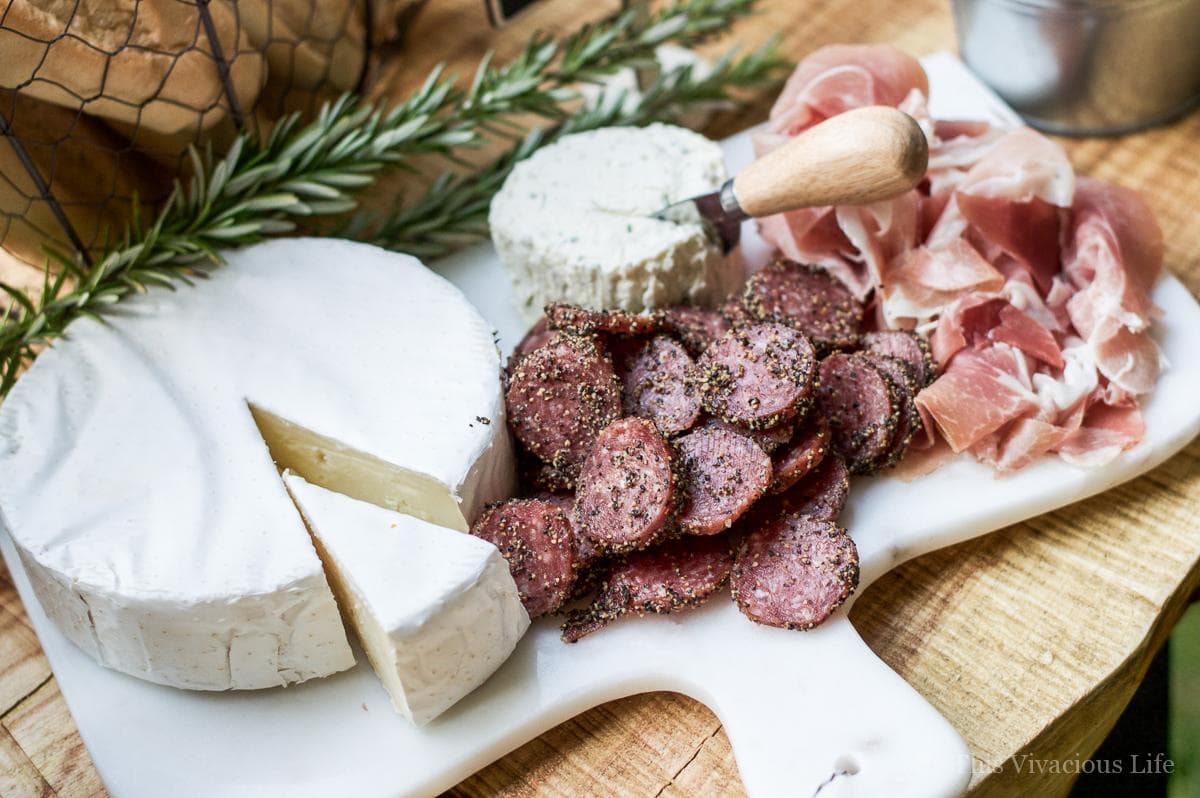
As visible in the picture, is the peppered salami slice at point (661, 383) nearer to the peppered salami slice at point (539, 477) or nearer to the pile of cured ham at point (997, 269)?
the peppered salami slice at point (539, 477)

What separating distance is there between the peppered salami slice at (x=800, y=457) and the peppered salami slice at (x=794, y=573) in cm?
6

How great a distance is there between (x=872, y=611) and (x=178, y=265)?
1296 mm

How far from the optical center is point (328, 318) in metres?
1.83

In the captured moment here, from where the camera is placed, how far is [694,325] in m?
1.85

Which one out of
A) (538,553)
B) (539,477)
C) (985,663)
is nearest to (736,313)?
(539,477)

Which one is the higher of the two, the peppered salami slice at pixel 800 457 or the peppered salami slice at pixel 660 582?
the peppered salami slice at pixel 800 457

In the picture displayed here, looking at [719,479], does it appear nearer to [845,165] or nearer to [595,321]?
[595,321]

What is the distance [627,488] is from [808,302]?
538 millimetres

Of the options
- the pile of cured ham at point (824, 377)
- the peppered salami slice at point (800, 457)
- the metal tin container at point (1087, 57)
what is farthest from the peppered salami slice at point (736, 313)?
the metal tin container at point (1087, 57)

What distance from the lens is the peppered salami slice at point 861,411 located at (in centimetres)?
171

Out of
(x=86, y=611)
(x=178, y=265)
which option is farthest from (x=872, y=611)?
(x=178, y=265)

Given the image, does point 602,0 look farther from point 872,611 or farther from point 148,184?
point 872,611

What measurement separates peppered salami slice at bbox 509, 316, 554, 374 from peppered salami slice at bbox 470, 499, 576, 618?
0.95ft

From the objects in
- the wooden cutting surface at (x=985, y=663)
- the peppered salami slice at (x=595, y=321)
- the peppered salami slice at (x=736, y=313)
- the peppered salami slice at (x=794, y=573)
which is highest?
the peppered salami slice at (x=595, y=321)
